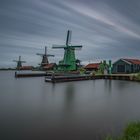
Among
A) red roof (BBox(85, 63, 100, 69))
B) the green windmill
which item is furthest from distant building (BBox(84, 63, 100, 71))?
the green windmill

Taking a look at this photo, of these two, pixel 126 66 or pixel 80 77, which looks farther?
pixel 126 66

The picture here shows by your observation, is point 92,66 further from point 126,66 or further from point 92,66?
point 126,66

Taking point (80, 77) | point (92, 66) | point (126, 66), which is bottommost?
point (80, 77)

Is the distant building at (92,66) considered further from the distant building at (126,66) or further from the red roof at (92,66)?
the distant building at (126,66)

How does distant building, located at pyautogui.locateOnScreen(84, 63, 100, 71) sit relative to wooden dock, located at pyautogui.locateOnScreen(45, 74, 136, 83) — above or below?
above

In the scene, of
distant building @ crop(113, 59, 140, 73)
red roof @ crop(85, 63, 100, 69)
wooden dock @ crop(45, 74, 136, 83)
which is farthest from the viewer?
red roof @ crop(85, 63, 100, 69)

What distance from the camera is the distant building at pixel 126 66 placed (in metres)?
48.7

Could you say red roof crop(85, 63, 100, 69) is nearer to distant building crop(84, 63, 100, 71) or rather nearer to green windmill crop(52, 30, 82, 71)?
distant building crop(84, 63, 100, 71)

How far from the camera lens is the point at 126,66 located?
49594mm

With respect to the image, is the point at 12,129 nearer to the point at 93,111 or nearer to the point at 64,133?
the point at 64,133

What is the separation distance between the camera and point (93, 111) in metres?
13.3

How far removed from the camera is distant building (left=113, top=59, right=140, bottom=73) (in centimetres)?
4867

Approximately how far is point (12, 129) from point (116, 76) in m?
40.5

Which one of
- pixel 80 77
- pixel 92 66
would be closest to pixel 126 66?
pixel 80 77
